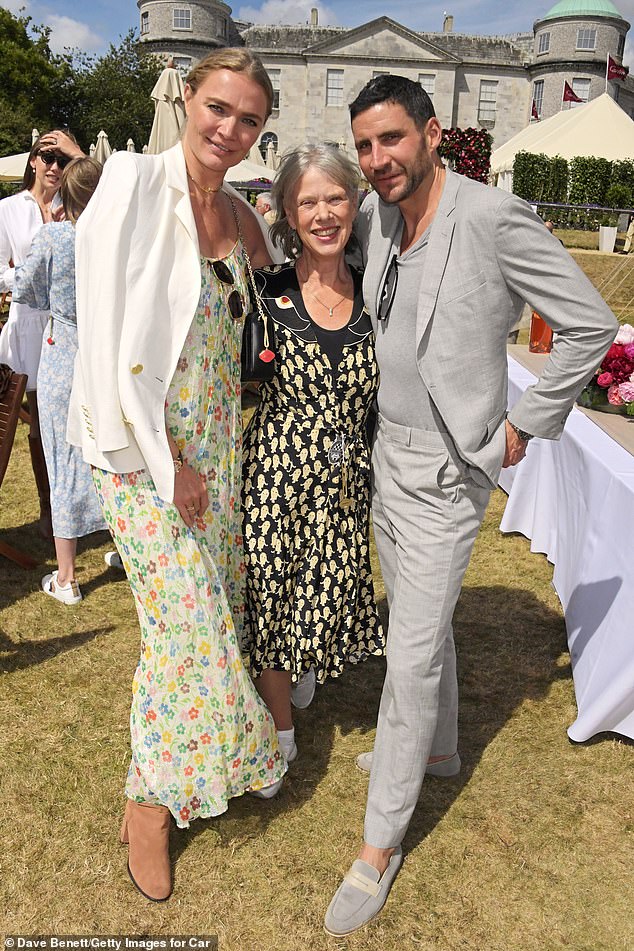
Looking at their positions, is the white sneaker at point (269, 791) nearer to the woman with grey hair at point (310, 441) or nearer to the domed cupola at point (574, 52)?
the woman with grey hair at point (310, 441)

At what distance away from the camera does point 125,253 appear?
2.06 meters

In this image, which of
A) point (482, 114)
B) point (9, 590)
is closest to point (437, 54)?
point (482, 114)

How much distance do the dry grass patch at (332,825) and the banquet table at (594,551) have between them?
9.3 inches

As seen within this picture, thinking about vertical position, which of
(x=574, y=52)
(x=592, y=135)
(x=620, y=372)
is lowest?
(x=620, y=372)

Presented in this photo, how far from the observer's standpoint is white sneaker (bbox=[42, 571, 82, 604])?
14.7 feet

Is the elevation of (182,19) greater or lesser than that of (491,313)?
greater

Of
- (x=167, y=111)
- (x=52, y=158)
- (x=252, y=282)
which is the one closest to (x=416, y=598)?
(x=252, y=282)

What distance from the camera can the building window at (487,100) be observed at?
2181 inches

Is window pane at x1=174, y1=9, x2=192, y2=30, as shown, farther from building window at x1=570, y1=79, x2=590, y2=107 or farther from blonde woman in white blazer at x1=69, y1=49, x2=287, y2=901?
blonde woman in white blazer at x1=69, y1=49, x2=287, y2=901

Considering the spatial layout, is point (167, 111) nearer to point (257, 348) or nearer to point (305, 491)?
point (257, 348)

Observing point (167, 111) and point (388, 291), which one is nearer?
point (388, 291)

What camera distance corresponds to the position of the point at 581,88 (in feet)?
182

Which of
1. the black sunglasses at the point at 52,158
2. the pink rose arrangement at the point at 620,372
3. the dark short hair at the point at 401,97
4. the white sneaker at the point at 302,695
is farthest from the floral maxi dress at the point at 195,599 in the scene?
the black sunglasses at the point at 52,158

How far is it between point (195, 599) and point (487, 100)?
6210cm
